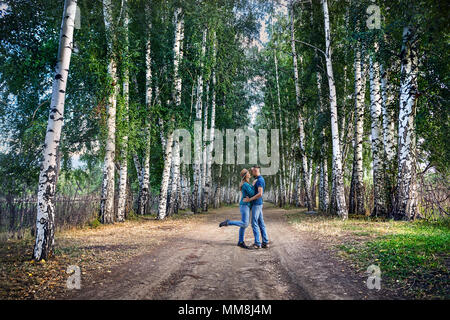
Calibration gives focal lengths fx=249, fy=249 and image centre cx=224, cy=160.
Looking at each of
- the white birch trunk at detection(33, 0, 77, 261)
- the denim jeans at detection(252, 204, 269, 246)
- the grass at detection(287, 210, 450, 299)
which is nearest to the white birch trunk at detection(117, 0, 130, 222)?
the white birch trunk at detection(33, 0, 77, 261)

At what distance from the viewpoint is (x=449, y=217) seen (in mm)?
→ 8852

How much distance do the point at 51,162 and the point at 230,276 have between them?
471 centimetres

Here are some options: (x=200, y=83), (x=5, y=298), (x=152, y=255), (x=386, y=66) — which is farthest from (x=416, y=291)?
(x=200, y=83)

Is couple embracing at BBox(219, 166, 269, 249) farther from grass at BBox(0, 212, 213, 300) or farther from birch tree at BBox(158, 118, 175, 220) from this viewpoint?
birch tree at BBox(158, 118, 175, 220)

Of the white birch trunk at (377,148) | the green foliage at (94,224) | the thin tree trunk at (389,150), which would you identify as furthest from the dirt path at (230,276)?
the white birch trunk at (377,148)

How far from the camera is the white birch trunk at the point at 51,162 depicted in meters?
5.52

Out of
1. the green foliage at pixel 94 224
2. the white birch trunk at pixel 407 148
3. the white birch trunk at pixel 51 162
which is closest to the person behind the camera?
the white birch trunk at pixel 51 162

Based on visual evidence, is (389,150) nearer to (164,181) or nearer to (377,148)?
(377,148)

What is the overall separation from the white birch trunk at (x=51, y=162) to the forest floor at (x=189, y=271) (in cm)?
47

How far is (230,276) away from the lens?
4.48 metres

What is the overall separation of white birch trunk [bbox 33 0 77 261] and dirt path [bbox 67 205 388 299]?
1880 mm

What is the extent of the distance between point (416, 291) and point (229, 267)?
10.1 ft

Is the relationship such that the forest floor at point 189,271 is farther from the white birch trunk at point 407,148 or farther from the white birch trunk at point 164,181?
the white birch trunk at point 164,181

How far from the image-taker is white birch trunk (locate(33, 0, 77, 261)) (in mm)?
5520
